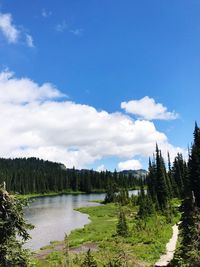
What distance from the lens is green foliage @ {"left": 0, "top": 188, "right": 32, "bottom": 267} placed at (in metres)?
17.2

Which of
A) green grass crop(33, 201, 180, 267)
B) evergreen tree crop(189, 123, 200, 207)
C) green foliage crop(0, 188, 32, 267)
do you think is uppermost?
evergreen tree crop(189, 123, 200, 207)

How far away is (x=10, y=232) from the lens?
17.6m

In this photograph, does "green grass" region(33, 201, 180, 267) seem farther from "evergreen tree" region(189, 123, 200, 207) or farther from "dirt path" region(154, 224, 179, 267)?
"evergreen tree" region(189, 123, 200, 207)

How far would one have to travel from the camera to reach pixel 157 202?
7925cm

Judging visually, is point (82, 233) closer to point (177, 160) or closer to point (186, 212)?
point (186, 212)

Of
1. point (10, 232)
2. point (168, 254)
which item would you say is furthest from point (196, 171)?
point (10, 232)

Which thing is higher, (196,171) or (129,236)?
(196,171)

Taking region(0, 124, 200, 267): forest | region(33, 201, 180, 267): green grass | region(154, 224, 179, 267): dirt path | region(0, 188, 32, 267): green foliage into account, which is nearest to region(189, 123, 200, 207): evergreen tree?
region(0, 124, 200, 267): forest

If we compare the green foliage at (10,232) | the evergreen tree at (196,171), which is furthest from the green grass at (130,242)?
the green foliage at (10,232)

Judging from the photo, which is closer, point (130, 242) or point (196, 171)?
point (130, 242)

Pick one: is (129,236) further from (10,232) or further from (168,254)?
(10,232)

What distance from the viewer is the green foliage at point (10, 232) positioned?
17.2m

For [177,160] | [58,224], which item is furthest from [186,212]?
[177,160]

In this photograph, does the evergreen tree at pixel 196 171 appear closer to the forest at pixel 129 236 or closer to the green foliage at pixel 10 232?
the forest at pixel 129 236
